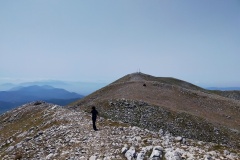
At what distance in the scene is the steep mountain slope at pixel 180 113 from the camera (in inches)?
1542

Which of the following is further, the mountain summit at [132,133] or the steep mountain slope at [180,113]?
the steep mountain slope at [180,113]

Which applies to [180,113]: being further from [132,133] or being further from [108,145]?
[108,145]

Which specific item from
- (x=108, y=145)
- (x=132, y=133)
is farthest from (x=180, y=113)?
(x=108, y=145)

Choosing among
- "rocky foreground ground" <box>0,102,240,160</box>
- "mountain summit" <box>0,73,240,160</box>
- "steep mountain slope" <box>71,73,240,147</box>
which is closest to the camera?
"rocky foreground ground" <box>0,102,240,160</box>

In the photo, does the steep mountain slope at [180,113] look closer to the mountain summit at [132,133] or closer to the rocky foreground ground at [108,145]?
the mountain summit at [132,133]

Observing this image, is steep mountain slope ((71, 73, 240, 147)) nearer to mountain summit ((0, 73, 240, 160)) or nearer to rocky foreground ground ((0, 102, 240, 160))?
mountain summit ((0, 73, 240, 160))

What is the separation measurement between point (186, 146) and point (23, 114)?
126 feet

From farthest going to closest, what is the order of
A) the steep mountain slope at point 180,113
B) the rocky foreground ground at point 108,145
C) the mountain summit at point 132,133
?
the steep mountain slope at point 180,113, the mountain summit at point 132,133, the rocky foreground ground at point 108,145

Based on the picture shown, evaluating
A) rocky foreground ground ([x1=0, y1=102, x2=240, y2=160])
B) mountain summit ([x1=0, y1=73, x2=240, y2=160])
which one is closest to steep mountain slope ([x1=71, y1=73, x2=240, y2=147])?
mountain summit ([x1=0, y1=73, x2=240, y2=160])

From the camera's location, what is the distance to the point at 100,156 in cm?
1809

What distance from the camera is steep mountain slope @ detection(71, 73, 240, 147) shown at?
128 feet

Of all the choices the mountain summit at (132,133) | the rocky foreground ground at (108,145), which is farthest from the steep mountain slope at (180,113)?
the rocky foreground ground at (108,145)


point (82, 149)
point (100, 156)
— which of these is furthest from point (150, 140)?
point (82, 149)

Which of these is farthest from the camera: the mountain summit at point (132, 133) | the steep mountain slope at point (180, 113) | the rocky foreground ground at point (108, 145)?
the steep mountain slope at point (180, 113)
